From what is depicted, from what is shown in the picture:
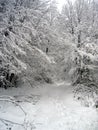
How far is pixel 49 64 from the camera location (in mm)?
12008

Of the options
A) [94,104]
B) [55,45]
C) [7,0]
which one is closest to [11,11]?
[7,0]

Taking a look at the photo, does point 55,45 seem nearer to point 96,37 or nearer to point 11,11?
point 96,37

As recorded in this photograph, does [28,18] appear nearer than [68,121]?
No

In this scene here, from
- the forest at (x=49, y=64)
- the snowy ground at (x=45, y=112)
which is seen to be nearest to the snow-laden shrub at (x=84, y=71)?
the forest at (x=49, y=64)

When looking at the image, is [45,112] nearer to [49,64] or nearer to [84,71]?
[49,64]

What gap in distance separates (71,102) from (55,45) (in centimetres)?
495

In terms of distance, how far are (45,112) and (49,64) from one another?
4.40 metres

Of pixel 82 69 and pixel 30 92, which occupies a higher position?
pixel 82 69

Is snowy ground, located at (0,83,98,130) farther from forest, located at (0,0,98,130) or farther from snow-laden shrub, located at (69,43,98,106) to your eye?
snow-laden shrub, located at (69,43,98,106)

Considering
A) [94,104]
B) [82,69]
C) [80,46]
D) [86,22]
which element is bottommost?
[94,104]

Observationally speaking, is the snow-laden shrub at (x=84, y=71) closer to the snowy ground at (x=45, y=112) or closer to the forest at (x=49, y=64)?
the forest at (x=49, y=64)

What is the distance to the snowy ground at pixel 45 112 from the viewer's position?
274 inches

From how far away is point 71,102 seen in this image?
32.5 ft

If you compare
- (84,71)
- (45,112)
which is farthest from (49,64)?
(45,112)
